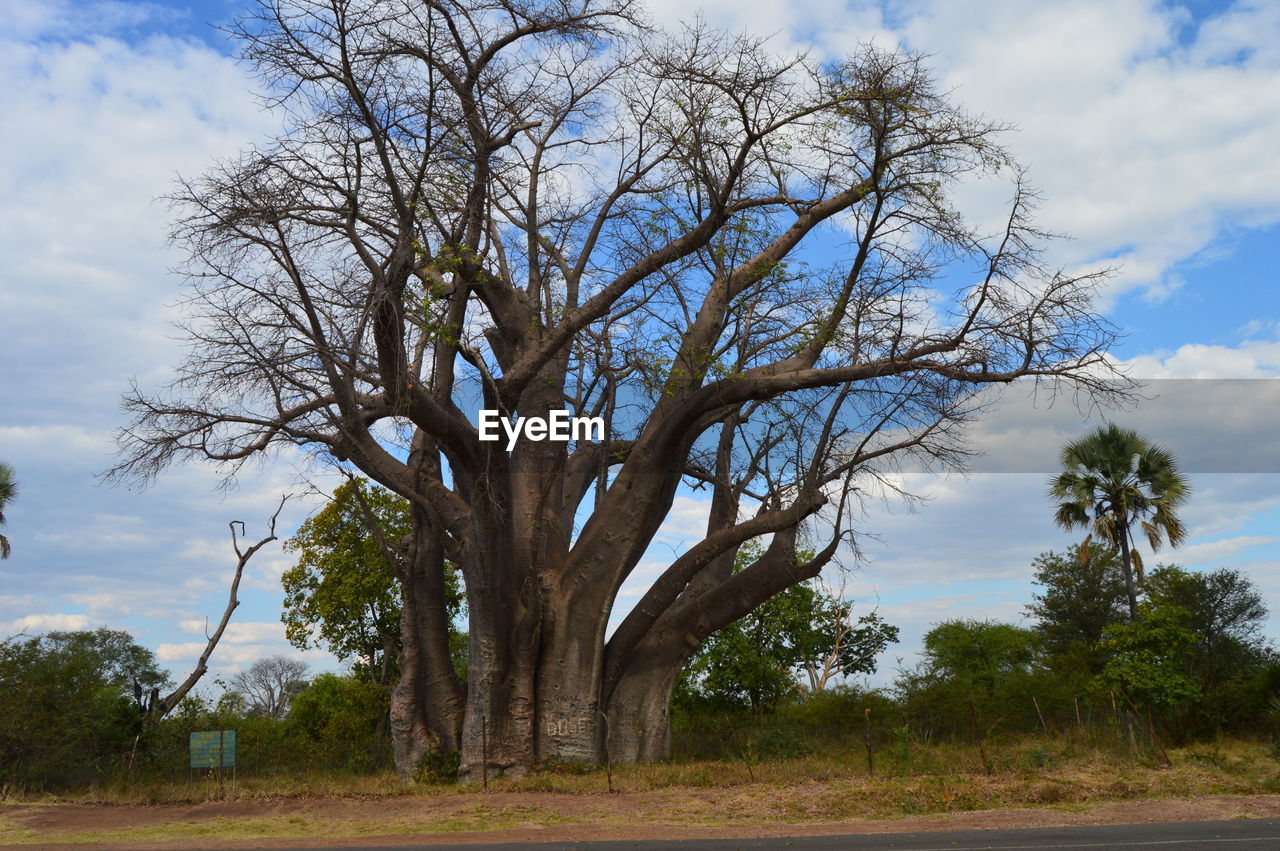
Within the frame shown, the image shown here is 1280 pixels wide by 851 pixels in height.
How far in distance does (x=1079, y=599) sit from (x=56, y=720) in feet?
105

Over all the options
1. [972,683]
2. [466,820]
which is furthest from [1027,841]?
[972,683]

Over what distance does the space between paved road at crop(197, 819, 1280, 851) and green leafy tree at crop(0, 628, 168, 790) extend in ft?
35.2

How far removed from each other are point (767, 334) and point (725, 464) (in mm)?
2581

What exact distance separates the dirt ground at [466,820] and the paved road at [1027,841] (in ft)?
1.35

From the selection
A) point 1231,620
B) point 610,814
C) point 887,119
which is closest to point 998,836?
point 610,814

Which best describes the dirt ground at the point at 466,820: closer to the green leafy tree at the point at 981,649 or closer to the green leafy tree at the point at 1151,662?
the green leafy tree at the point at 1151,662

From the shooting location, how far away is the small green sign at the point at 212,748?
52.3ft

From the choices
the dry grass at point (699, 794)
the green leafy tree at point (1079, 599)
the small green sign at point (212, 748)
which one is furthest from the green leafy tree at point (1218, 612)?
the small green sign at point (212, 748)

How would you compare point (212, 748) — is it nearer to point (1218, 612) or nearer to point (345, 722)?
point (345, 722)

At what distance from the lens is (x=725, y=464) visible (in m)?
19.2

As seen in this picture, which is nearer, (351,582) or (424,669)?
(424,669)

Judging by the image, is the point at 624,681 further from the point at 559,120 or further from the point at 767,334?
the point at 559,120

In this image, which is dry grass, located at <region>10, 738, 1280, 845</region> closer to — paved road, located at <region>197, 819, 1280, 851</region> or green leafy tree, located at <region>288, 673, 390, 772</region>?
paved road, located at <region>197, 819, 1280, 851</region>

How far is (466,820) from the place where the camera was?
486 inches
